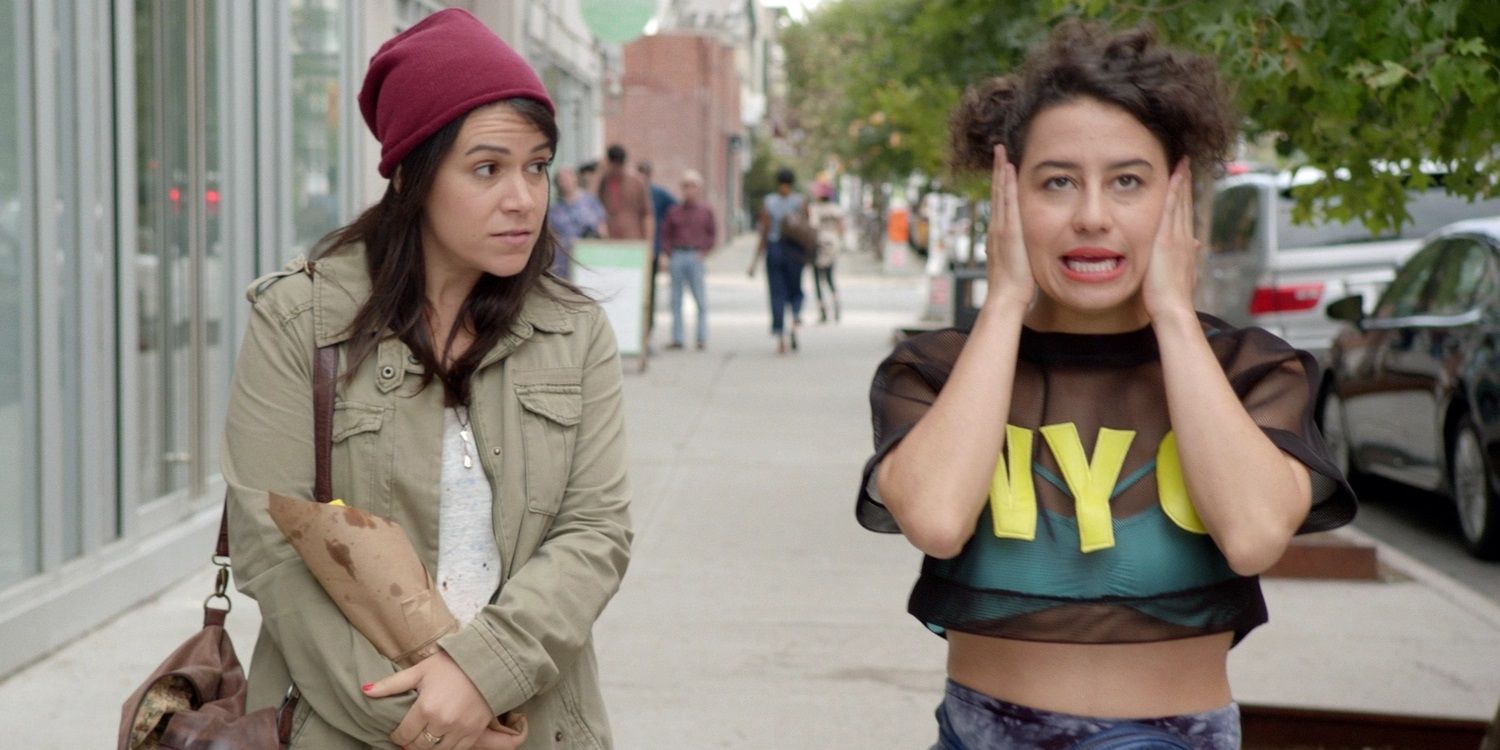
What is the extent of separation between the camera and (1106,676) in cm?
231

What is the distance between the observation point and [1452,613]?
23.7ft

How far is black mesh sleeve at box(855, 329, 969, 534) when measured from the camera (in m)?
2.46

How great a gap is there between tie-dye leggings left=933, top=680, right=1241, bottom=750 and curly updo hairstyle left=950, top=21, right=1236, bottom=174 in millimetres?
719

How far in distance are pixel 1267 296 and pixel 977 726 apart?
10334mm

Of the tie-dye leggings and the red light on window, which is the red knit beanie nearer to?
the tie-dye leggings

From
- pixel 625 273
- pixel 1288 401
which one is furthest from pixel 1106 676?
pixel 625 273

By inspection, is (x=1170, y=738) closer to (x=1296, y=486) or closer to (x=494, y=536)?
(x=1296, y=486)

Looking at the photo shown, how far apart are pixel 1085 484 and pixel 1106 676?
0.79ft

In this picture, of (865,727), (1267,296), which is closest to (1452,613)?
(865,727)

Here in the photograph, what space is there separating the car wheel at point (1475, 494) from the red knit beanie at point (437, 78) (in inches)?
265

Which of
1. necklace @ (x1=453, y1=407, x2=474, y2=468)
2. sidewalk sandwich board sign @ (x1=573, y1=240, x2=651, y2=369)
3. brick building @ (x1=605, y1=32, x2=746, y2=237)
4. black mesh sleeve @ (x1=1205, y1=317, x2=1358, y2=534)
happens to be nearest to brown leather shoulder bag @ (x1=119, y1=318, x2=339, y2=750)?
necklace @ (x1=453, y1=407, x2=474, y2=468)

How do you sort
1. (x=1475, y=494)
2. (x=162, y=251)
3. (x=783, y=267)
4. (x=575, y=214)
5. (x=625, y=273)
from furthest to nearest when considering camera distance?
(x=783, y=267)
(x=575, y=214)
(x=625, y=273)
(x=1475, y=494)
(x=162, y=251)

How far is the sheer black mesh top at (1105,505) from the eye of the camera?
2.29 meters

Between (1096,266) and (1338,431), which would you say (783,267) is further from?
(1096,266)
